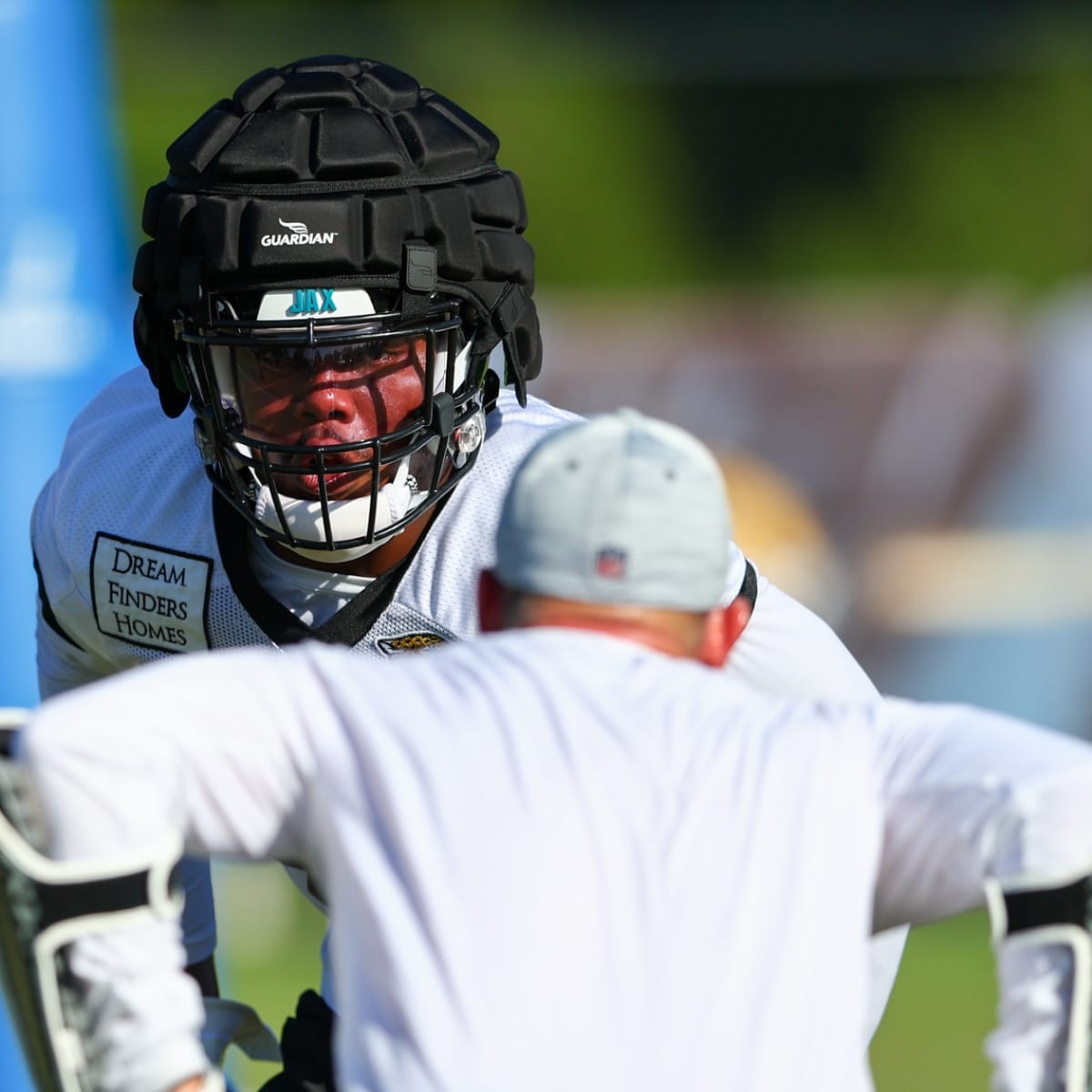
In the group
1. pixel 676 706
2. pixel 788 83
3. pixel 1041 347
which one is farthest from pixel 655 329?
pixel 676 706

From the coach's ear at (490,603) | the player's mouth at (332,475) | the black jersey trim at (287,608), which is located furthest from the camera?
the black jersey trim at (287,608)

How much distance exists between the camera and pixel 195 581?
2650 millimetres

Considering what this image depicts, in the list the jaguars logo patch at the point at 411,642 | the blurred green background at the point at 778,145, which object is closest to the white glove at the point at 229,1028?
the jaguars logo patch at the point at 411,642

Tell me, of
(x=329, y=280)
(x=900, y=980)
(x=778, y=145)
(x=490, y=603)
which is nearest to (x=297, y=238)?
(x=329, y=280)

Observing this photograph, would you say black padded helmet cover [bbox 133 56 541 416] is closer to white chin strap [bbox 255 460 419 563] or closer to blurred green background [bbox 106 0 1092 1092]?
white chin strap [bbox 255 460 419 563]

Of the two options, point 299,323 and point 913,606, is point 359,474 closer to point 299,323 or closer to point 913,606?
point 299,323

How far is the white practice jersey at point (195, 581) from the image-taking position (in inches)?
99.2

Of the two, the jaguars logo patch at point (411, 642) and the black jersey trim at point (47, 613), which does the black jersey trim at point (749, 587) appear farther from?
the black jersey trim at point (47, 613)

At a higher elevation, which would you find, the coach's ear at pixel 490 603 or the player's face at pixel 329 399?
the player's face at pixel 329 399

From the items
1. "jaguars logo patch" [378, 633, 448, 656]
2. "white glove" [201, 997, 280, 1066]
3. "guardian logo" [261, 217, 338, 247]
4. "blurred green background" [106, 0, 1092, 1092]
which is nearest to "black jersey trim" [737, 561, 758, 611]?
"jaguars logo patch" [378, 633, 448, 656]

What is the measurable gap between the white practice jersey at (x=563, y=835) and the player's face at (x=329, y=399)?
82 cm

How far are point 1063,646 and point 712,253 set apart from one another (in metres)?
5.91

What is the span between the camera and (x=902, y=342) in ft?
24.4

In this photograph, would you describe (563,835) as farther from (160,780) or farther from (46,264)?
(46,264)
